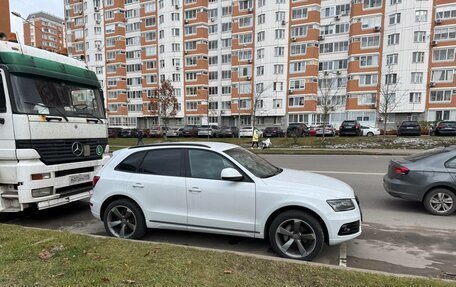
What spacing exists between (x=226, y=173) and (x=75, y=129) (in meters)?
3.63

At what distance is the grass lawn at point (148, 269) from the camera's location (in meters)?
3.09

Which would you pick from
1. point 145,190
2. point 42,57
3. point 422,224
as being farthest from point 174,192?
point 422,224

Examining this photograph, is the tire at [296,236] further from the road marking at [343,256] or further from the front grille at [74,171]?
the front grille at [74,171]

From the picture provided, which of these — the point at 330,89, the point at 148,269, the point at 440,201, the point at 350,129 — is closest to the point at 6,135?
the point at 148,269

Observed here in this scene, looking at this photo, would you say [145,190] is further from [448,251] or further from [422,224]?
[422,224]

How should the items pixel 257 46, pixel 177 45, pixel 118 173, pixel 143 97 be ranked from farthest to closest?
pixel 143 97 < pixel 177 45 < pixel 257 46 < pixel 118 173

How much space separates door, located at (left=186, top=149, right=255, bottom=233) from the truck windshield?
309 cm

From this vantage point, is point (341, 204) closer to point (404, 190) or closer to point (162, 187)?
point (162, 187)

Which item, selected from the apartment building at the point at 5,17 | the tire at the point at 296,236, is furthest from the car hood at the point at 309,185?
the apartment building at the point at 5,17

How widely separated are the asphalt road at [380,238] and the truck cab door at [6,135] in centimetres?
127

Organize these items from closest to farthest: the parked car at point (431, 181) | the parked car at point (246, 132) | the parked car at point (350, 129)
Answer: the parked car at point (431, 181), the parked car at point (350, 129), the parked car at point (246, 132)

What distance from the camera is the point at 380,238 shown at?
4.88 metres

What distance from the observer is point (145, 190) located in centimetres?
466

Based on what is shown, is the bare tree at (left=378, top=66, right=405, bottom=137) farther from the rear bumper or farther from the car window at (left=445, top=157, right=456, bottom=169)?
the rear bumper
